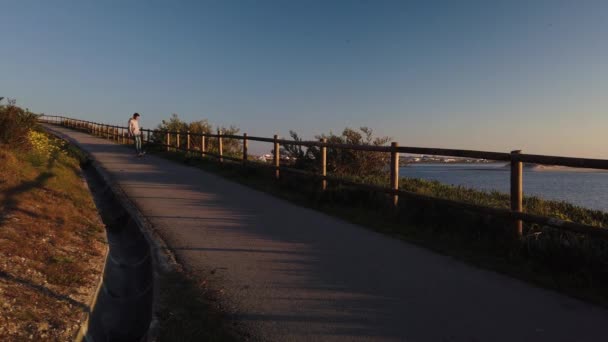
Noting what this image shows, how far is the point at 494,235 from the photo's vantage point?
6.36m

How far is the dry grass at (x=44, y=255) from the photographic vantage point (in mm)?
3588

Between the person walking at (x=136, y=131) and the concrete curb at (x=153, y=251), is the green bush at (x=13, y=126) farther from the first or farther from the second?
the person walking at (x=136, y=131)

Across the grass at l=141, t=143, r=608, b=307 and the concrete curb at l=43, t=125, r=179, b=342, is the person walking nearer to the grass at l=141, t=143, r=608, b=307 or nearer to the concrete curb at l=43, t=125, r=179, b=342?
the concrete curb at l=43, t=125, r=179, b=342

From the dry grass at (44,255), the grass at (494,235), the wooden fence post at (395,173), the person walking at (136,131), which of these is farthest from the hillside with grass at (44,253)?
the person walking at (136,131)

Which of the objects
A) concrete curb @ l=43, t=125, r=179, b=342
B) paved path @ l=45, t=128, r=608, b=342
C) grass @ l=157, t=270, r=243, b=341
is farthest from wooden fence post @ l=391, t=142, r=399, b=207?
grass @ l=157, t=270, r=243, b=341

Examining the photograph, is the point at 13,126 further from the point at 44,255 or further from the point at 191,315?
the point at 191,315

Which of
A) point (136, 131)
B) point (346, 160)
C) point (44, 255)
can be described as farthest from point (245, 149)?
point (44, 255)

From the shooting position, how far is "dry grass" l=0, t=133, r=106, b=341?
3.59 metres

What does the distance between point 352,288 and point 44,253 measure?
327 centimetres

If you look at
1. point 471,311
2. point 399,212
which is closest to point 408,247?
point 399,212

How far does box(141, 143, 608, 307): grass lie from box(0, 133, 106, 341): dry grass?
13.4ft

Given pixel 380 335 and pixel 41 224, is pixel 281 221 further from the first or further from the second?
pixel 380 335

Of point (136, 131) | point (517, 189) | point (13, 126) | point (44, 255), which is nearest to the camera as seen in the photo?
point (44, 255)

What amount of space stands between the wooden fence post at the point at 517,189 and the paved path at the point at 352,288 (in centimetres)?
106
